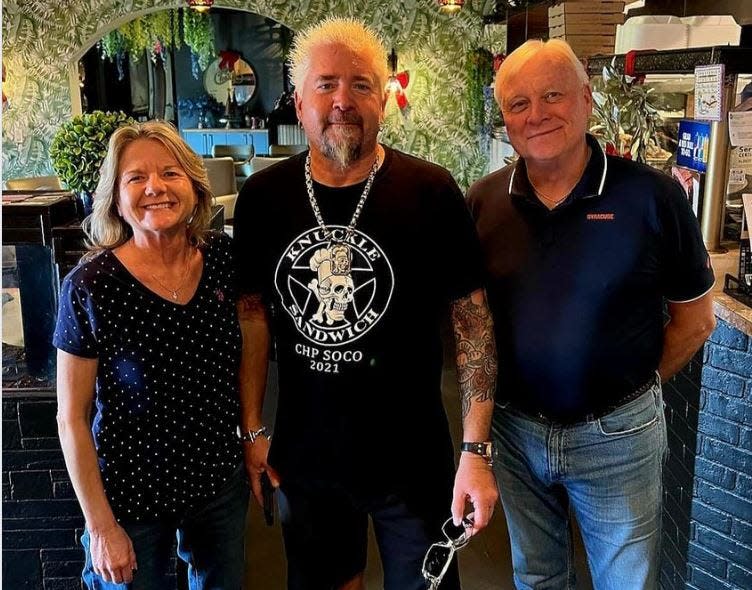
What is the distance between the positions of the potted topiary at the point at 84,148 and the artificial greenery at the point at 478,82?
18.3ft

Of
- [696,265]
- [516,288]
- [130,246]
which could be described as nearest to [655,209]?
[696,265]

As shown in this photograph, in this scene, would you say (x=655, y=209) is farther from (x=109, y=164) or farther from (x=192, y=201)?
(x=109, y=164)

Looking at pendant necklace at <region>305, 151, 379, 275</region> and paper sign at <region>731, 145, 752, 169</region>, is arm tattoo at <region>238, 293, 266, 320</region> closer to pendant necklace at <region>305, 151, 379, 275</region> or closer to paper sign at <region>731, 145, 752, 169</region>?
pendant necklace at <region>305, 151, 379, 275</region>

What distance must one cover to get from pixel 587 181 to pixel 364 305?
548mm

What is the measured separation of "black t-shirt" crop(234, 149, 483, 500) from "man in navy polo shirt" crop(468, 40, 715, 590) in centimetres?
14

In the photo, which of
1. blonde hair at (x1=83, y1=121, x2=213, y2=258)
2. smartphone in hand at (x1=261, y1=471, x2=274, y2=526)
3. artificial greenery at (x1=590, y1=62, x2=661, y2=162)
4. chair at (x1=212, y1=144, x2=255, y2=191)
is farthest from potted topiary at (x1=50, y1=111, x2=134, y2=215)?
chair at (x1=212, y1=144, x2=255, y2=191)

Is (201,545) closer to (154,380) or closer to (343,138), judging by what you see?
(154,380)

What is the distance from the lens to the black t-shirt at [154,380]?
151 cm

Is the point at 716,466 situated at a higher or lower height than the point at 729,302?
lower

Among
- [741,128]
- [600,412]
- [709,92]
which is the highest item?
[709,92]

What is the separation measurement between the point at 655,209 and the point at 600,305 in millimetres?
229

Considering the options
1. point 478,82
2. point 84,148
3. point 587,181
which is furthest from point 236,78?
point 587,181

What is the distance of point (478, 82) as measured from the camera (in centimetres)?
713

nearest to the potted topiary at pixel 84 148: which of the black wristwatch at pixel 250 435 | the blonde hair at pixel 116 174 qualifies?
the blonde hair at pixel 116 174
